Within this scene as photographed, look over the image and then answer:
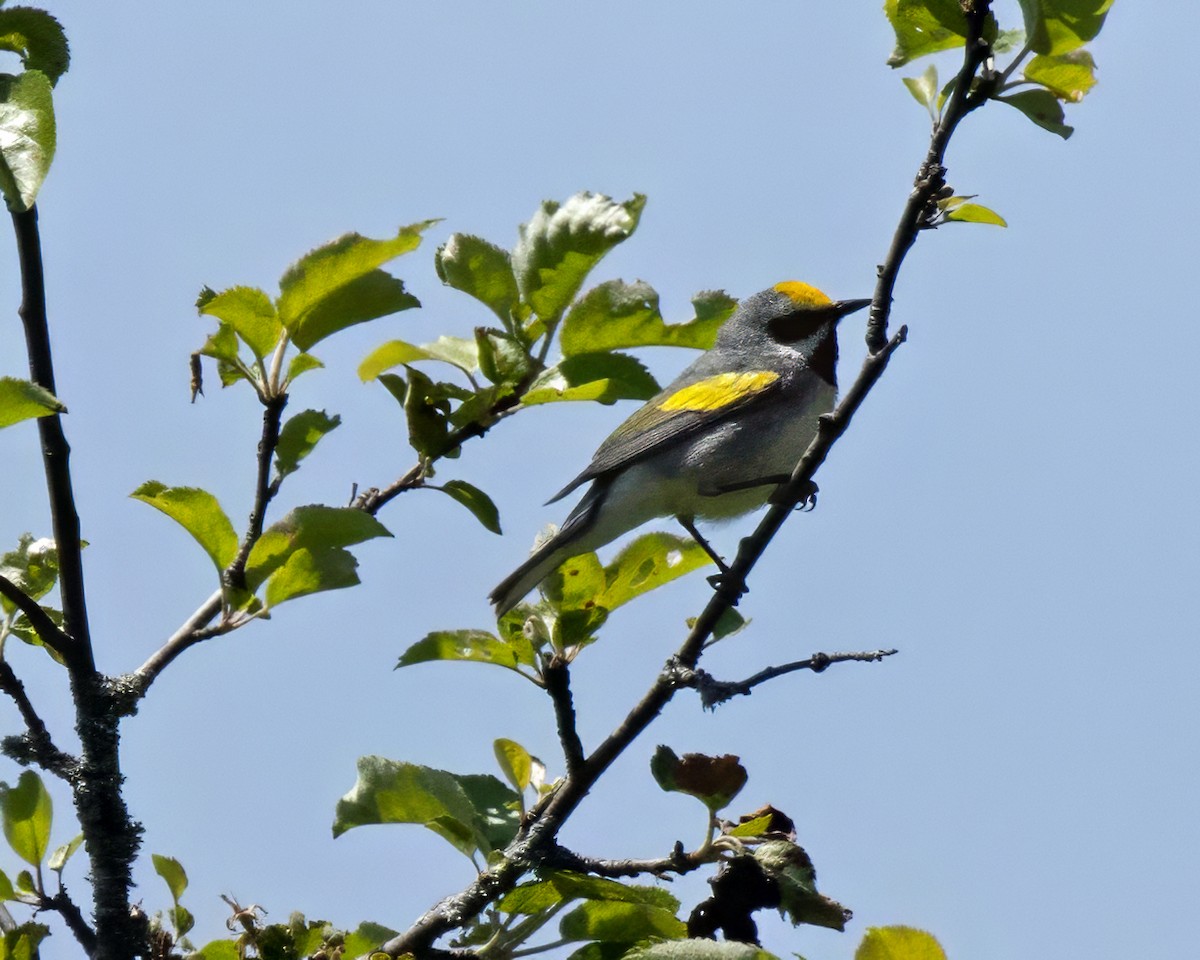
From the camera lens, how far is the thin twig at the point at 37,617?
230 centimetres

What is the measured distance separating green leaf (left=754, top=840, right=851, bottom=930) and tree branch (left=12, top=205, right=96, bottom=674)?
4.62 feet

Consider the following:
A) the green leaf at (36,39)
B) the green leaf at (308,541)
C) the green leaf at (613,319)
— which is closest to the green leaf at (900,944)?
the green leaf at (308,541)

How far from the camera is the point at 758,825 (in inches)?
102

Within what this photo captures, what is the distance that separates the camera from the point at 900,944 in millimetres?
2096

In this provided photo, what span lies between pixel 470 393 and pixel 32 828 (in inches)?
57.4

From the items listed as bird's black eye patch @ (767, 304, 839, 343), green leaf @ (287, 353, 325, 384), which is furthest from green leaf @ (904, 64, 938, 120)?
bird's black eye patch @ (767, 304, 839, 343)

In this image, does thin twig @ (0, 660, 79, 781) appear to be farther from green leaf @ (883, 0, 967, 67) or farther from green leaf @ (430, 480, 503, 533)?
green leaf @ (883, 0, 967, 67)

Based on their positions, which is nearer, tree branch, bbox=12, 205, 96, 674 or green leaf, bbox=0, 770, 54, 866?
tree branch, bbox=12, 205, 96, 674

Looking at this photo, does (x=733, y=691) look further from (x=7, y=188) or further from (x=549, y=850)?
(x=7, y=188)

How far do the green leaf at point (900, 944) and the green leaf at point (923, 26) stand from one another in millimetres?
1707

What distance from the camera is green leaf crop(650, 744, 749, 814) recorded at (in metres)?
2.59

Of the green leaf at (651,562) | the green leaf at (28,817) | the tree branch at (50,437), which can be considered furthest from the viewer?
the green leaf at (651,562)

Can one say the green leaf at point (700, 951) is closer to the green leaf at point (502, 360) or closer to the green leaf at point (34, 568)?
the green leaf at point (502, 360)

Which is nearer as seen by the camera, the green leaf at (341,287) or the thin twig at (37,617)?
the thin twig at (37,617)
